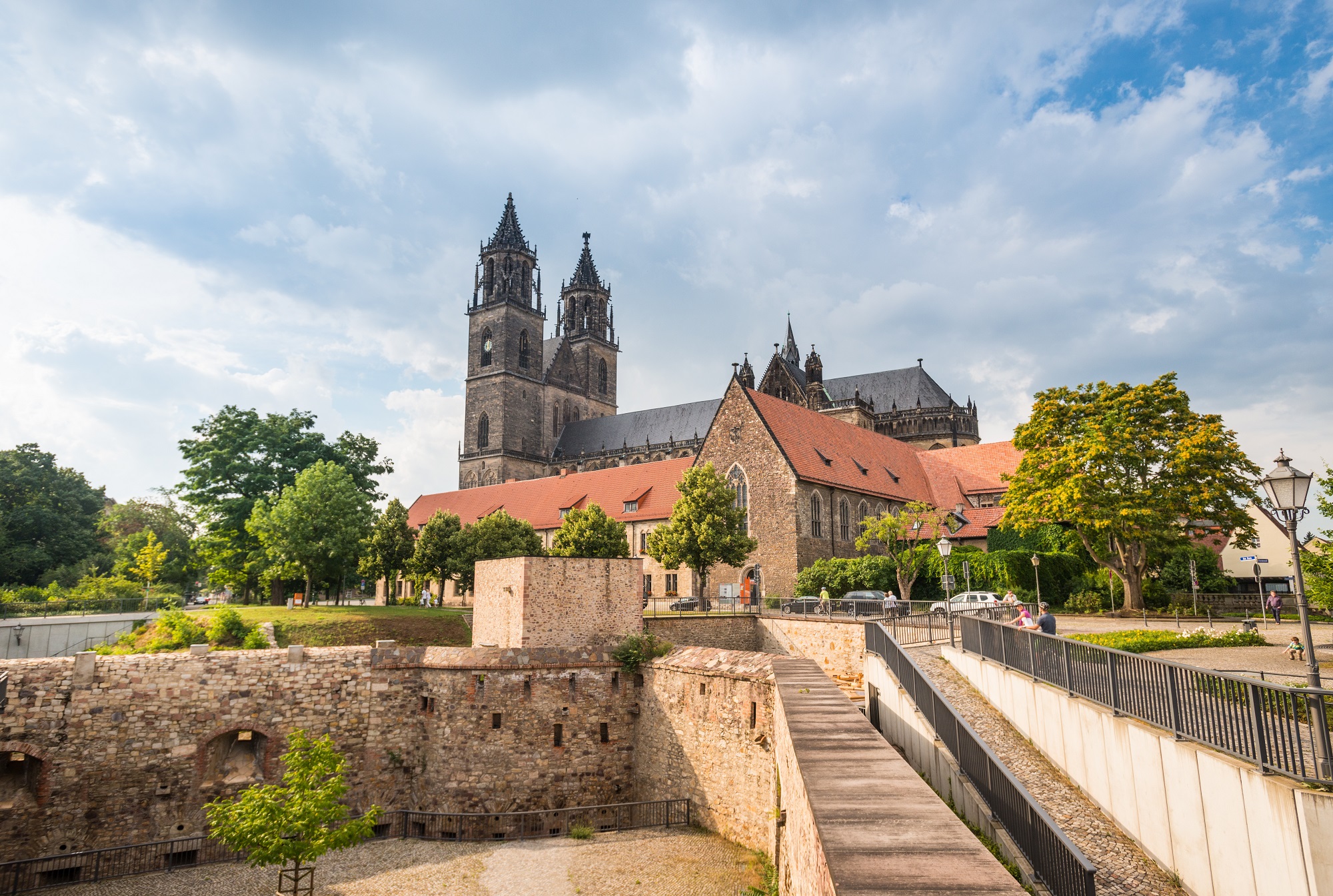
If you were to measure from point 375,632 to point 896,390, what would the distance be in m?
53.6

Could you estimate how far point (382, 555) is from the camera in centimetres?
4503

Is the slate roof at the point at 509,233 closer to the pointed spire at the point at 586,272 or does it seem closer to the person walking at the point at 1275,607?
the pointed spire at the point at 586,272

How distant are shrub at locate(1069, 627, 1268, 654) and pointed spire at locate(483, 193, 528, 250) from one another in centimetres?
8175

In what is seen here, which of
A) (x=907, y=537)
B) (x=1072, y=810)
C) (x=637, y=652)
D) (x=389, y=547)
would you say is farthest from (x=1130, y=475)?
(x=389, y=547)

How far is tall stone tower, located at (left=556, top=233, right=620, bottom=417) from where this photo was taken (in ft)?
330

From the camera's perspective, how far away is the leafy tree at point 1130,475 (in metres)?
32.3

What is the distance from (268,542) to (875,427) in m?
50.1

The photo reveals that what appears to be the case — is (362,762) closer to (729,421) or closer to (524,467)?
(729,421)

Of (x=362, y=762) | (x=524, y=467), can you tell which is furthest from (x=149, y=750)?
(x=524, y=467)

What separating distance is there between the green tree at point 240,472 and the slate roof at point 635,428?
41837 millimetres

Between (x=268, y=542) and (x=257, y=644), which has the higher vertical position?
(x=268, y=542)

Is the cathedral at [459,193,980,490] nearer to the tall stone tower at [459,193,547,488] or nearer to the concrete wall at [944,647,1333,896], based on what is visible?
the tall stone tower at [459,193,547,488]

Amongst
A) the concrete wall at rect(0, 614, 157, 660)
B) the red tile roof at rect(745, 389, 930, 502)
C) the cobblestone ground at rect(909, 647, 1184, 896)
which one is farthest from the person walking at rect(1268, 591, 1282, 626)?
the concrete wall at rect(0, 614, 157, 660)

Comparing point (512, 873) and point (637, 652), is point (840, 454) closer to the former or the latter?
point (637, 652)
